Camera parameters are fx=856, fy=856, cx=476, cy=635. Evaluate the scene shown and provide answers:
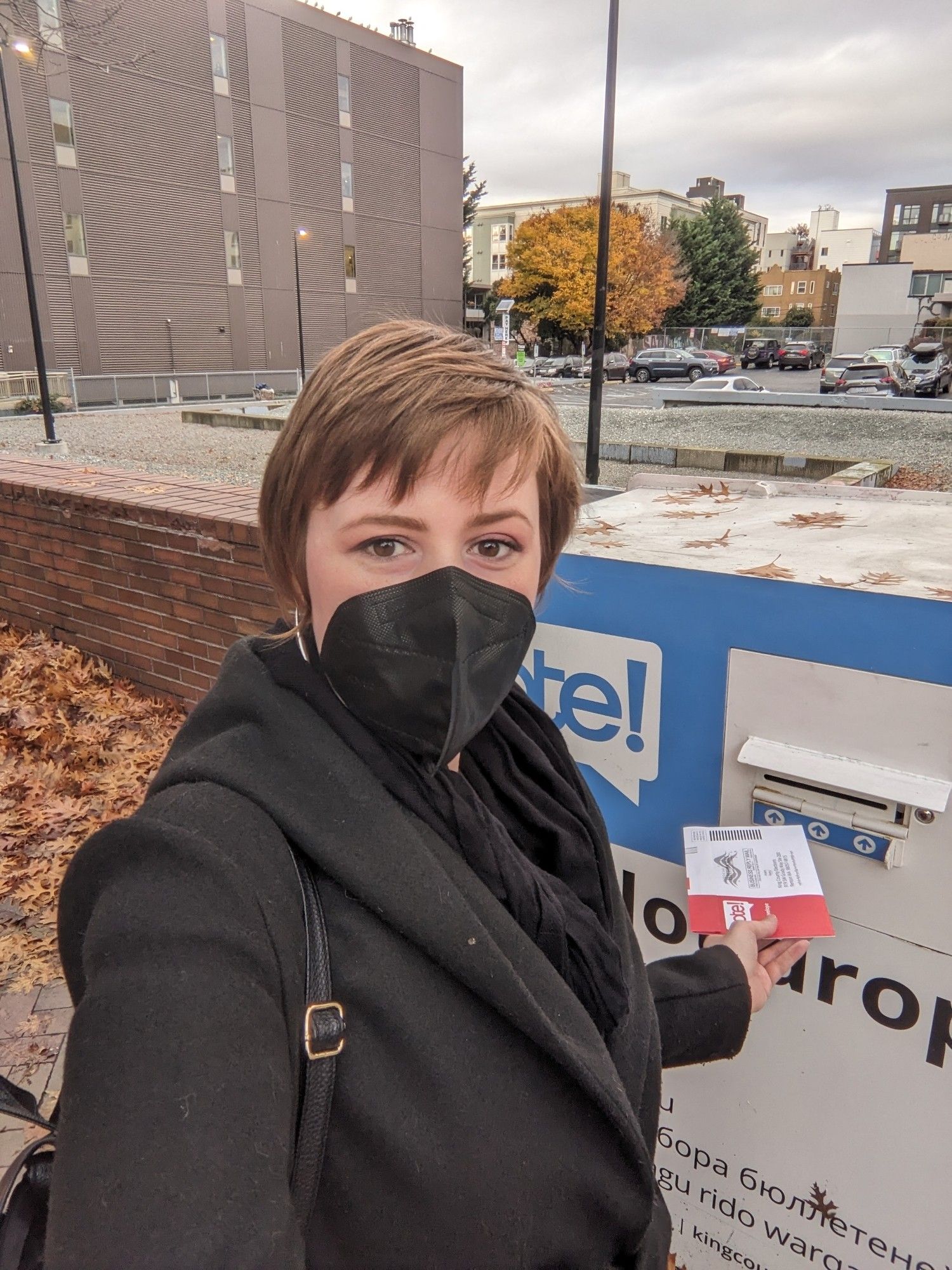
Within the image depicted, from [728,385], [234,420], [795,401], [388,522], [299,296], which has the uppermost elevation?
[299,296]

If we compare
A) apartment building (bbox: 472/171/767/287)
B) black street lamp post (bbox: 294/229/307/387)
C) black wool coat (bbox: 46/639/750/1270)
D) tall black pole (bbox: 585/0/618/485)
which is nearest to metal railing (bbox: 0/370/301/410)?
black street lamp post (bbox: 294/229/307/387)

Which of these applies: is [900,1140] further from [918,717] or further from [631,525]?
[631,525]

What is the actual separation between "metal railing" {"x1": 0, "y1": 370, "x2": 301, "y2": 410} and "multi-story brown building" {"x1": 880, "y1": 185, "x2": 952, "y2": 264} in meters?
61.4

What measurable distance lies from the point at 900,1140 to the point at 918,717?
0.92 meters

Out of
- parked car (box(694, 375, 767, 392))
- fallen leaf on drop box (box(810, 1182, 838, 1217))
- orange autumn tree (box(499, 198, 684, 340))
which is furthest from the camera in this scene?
orange autumn tree (box(499, 198, 684, 340))

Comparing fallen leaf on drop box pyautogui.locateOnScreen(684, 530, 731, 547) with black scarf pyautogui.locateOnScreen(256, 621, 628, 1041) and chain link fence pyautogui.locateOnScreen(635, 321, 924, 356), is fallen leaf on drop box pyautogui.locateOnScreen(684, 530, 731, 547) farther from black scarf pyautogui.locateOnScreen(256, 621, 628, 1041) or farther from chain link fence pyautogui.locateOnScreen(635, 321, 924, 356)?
chain link fence pyautogui.locateOnScreen(635, 321, 924, 356)

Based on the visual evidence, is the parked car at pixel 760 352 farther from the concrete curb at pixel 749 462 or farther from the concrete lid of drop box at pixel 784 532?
the concrete lid of drop box at pixel 784 532

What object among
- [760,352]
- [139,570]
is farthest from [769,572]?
[760,352]

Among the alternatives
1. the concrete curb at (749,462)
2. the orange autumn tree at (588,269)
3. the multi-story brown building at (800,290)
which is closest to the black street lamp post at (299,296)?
the orange autumn tree at (588,269)

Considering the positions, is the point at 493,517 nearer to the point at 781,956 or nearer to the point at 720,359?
the point at 781,956

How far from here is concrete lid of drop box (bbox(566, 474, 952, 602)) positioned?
169cm

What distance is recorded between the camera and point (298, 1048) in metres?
0.86

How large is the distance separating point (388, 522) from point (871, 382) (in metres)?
31.8

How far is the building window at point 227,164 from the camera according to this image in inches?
1355
